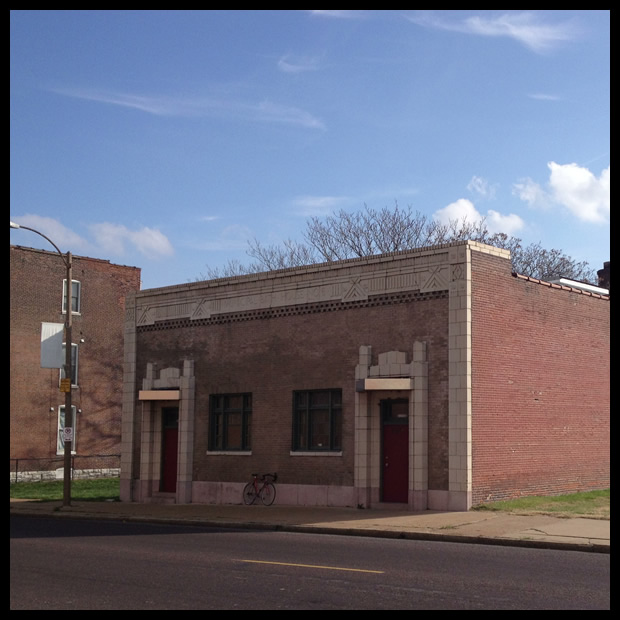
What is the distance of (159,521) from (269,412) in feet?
18.0

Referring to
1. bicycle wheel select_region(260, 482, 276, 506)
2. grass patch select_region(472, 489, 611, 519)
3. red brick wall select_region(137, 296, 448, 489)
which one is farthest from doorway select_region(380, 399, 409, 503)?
bicycle wheel select_region(260, 482, 276, 506)

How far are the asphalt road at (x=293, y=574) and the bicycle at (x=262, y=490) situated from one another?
821 centimetres

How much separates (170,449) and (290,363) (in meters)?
6.36

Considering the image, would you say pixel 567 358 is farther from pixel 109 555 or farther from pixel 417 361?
pixel 109 555

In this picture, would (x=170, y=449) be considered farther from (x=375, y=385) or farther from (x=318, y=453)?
(x=375, y=385)

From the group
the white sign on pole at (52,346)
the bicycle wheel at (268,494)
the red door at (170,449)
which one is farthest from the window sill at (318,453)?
the white sign on pole at (52,346)

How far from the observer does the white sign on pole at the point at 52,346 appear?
28.7m

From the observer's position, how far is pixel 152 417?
30938 millimetres

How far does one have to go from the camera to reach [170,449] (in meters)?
30.6

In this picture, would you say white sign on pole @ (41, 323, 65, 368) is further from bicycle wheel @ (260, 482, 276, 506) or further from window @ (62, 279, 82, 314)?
window @ (62, 279, 82, 314)

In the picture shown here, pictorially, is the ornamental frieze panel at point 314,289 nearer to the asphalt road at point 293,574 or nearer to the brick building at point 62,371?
the asphalt road at point 293,574
